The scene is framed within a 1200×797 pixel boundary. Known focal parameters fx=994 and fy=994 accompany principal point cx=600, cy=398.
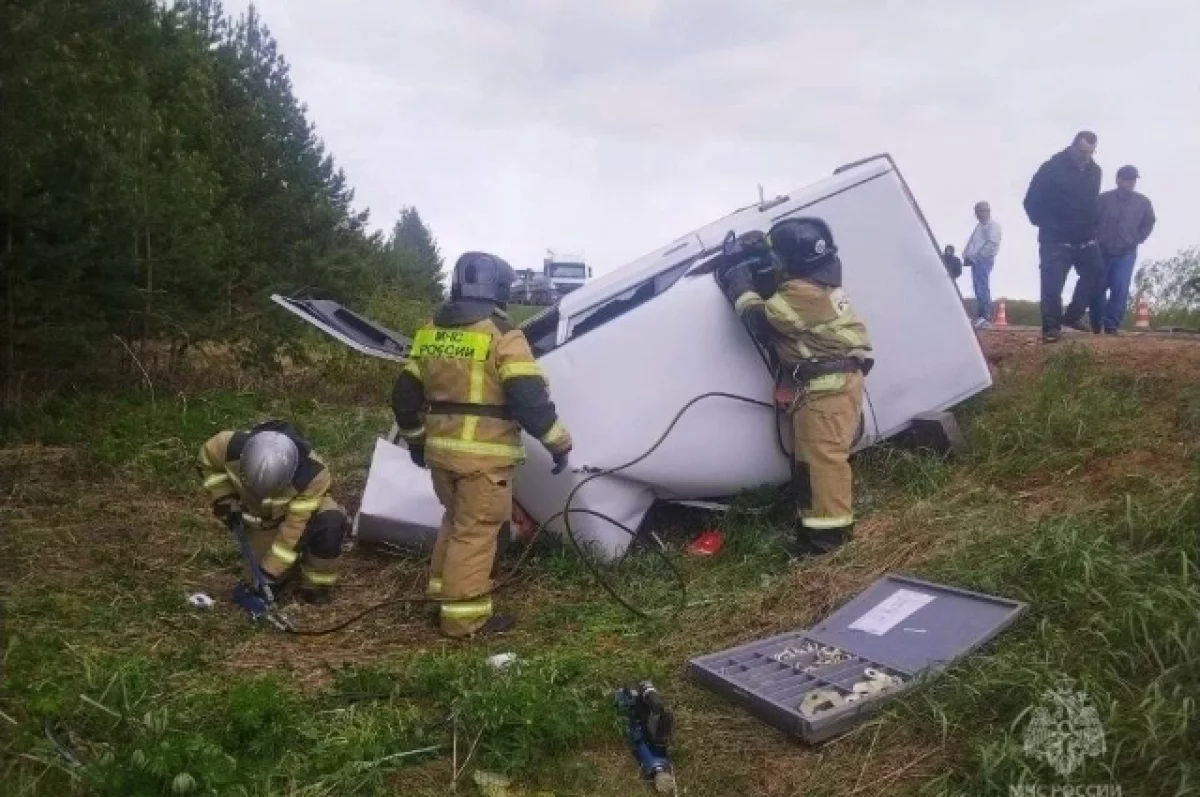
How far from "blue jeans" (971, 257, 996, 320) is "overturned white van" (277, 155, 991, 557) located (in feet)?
17.2

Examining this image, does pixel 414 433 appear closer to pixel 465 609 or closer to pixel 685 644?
pixel 465 609

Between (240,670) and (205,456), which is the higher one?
(205,456)

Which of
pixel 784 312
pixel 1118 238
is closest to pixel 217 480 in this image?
pixel 784 312

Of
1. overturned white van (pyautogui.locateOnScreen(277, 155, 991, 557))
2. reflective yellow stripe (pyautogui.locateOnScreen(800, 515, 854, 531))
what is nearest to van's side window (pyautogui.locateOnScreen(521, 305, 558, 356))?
overturned white van (pyautogui.locateOnScreen(277, 155, 991, 557))

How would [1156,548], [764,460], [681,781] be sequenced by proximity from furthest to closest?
[764,460] → [1156,548] → [681,781]

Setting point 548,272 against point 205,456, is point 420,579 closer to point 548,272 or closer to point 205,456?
point 205,456

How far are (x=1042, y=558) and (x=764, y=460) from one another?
5.61 ft

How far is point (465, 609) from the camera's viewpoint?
14.0 ft

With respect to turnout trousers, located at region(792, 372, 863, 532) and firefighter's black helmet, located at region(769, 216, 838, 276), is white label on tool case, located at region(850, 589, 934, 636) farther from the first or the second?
firefighter's black helmet, located at region(769, 216, 838, 276)

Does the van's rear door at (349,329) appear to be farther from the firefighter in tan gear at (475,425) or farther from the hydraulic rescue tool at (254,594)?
the hydraulic rescue tool at (254,594)

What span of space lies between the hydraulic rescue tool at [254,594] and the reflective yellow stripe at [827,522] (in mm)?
2370

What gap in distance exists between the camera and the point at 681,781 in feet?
9.65

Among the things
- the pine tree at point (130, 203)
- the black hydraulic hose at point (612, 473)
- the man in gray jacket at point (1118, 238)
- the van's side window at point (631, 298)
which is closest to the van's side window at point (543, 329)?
the van's side window at point (631, 298)

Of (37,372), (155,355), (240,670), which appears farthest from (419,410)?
(155,355)
